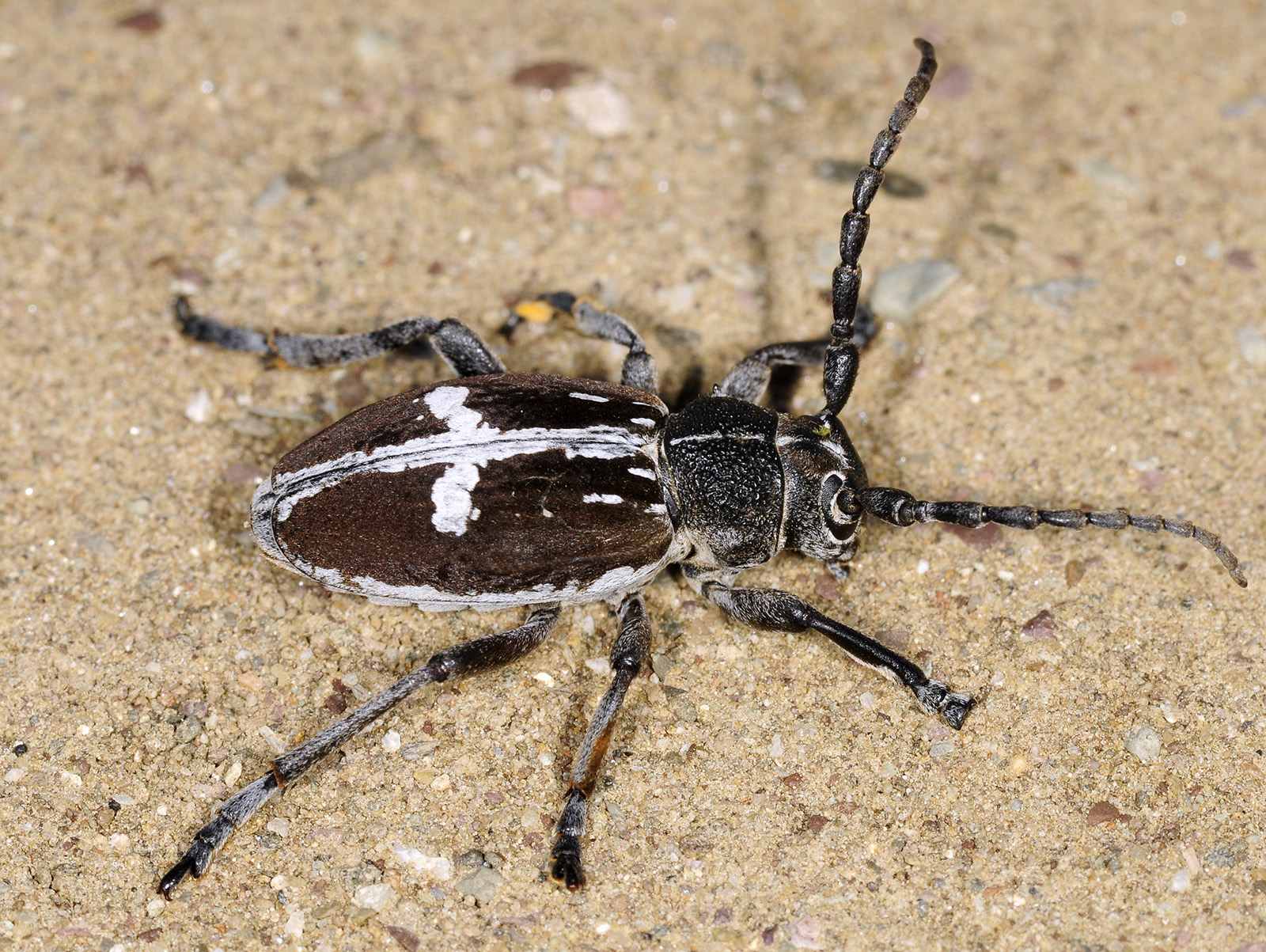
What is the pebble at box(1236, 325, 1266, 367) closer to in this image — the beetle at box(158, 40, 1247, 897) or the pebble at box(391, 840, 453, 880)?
the beetle at box(158, 40, 1247, 897)

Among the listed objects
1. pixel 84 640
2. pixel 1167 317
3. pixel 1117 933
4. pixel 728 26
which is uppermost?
pixel 728 26

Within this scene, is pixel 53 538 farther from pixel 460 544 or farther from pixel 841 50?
pixel 841 50

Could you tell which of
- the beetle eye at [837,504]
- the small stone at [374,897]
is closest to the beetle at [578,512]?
the beetle eye at [837,504]

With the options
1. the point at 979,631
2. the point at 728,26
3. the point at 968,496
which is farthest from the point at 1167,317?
the point at 728,26

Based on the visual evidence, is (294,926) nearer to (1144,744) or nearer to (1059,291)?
(1144,744)

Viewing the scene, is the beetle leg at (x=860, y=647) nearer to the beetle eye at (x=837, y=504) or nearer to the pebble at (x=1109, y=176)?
the beetle eye at (x=837, y=504)

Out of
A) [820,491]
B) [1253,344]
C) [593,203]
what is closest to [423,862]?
[820,491]

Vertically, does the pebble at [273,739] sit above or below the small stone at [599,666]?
below
